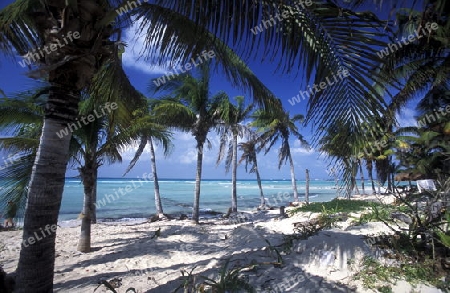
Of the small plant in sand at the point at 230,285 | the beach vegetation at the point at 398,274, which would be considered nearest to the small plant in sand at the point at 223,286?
the small plant in sand at the point at 230,285

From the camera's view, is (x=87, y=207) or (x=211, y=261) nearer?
(x=211, y=261)

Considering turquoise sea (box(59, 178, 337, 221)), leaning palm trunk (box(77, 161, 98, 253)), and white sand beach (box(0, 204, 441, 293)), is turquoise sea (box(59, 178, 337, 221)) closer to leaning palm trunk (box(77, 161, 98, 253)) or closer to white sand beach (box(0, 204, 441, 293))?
white sand beach (box(0, 204, 441, 293))

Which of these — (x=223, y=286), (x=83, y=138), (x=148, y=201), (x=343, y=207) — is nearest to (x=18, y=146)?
(x=83, y=138)

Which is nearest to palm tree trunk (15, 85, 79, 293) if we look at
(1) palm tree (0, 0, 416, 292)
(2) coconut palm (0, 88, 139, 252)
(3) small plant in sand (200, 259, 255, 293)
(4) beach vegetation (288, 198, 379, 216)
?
(1) palm tree (0, 0, 416, 292)

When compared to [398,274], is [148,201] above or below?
below

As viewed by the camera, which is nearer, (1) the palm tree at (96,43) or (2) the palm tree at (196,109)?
(1) the palm tree at (96,43)

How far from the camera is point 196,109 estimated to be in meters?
12.4

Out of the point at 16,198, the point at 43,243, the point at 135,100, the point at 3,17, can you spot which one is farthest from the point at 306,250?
the point at 16,198

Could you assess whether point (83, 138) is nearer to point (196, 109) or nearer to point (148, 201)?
point (196, 109)

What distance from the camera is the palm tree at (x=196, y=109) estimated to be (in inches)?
462

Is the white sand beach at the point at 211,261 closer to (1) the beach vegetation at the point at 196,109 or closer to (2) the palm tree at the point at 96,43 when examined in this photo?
(2) the palm tree at the point at 96,43

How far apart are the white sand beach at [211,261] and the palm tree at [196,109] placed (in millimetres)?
5330

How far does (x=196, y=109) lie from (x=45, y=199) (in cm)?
1005

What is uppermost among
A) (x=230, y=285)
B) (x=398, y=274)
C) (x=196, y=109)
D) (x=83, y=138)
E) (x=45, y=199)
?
(x=196, y=109)
